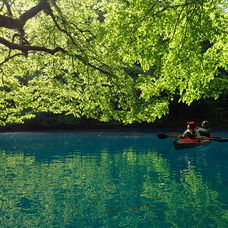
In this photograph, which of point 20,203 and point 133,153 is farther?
point 133,153

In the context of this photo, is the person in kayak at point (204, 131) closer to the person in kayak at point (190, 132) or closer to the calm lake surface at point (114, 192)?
the person in kayak at point (190, 132)

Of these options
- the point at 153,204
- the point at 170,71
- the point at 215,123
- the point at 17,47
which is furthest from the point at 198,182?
the point at 215,123

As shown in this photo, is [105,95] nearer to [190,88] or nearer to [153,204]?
[190,88]

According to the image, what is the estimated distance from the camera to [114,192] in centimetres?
1206

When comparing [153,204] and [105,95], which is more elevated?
[105,95]

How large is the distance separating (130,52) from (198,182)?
682cm

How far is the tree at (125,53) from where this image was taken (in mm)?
10047

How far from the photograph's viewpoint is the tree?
10047mm

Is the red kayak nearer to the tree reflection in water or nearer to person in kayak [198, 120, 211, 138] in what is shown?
person in kayak [198, 120, 211, 138]

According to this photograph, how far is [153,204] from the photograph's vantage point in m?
10.4

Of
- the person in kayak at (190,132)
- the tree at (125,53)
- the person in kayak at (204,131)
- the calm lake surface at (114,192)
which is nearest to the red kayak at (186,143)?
the person in kayak at (190,132)

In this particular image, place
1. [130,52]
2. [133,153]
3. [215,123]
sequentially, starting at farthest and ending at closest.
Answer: [215,123] → [133,153] → [130,52]

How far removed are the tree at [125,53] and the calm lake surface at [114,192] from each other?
3.13 meters

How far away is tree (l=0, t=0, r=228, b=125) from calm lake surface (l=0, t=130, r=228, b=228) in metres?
3.13
